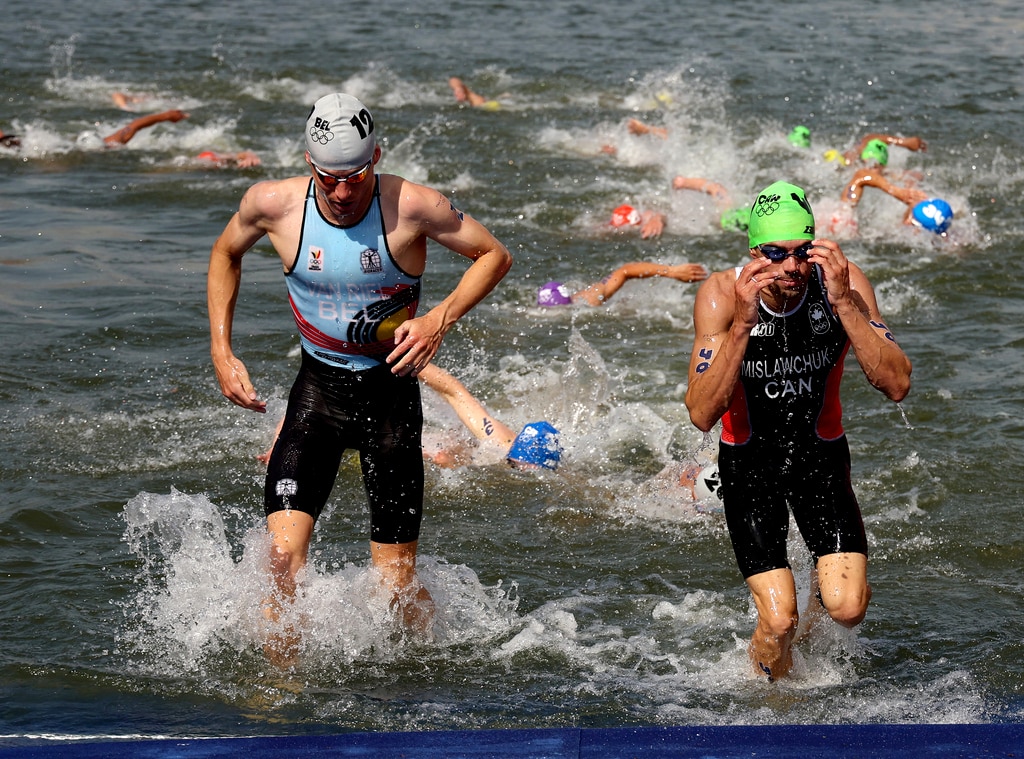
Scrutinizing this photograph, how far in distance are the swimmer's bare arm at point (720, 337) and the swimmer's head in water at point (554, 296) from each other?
6.61m

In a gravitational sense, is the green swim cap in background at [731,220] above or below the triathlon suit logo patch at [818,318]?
below

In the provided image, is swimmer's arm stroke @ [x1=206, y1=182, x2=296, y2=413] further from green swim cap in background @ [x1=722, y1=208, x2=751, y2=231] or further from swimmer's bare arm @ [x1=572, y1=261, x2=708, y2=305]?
green swim cap in background @ [x1=722, y1=208, x2=751, y2=231]

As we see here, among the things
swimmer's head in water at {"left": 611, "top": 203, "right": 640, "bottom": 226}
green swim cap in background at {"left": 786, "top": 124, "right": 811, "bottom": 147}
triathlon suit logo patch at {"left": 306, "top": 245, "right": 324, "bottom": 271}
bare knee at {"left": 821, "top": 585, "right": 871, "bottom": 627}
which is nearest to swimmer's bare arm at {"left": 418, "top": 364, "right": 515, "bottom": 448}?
triathlon suit logo patch at {"left": 306, "top": 245, "right": 324, "bottom": 271}

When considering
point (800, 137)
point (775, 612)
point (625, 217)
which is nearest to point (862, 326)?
point (775, 612)

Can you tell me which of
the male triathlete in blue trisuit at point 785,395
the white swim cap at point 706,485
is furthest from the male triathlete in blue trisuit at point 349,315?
the white swim cap at point 706,485

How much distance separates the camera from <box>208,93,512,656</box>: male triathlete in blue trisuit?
17.3ft

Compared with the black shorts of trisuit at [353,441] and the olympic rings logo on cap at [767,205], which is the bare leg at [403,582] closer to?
the black shorts of trisuit at [353,441]

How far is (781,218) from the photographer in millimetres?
5023

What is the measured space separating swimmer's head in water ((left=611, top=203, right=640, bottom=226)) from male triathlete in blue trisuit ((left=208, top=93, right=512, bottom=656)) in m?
9.01

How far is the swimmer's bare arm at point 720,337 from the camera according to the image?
194 inches

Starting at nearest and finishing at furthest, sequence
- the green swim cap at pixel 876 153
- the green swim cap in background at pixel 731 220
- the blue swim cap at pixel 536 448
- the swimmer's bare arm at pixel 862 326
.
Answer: the swimmer's bare arm at pixel 862 326 → the blue swim cap at pixel 536 448 → the green swim cap in background at pixel 731 220 → the green swim cap at pixel 876 153

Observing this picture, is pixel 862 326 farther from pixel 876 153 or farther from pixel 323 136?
pixel 876 153

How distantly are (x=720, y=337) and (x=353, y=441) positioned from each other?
5.30ft

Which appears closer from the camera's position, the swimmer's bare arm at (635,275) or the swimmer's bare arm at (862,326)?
the swimmer's bare arm at (862,326)
